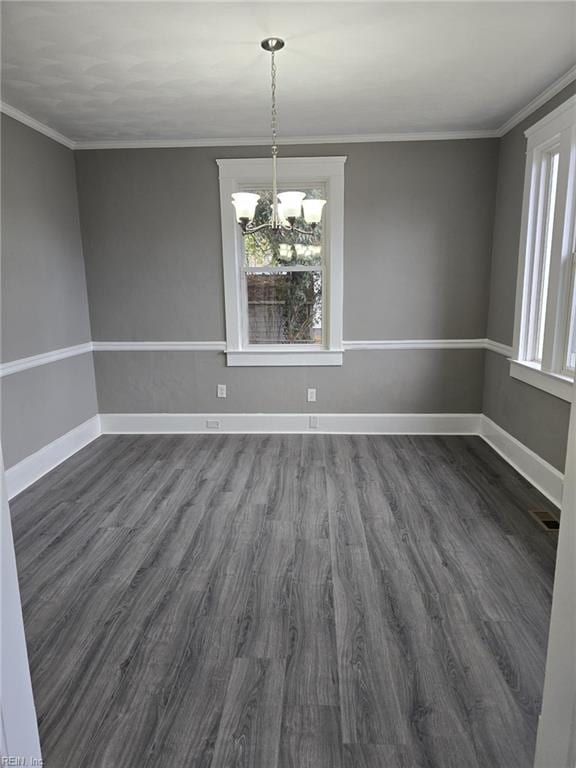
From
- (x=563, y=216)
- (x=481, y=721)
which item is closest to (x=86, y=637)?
(x=481, y=721)

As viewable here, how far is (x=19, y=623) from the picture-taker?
114 cm

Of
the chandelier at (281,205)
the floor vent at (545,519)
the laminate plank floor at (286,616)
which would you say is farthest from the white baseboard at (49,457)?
the floor vent at (545,519)

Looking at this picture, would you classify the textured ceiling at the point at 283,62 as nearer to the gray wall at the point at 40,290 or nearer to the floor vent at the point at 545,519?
the gray wall at the point at 40,290

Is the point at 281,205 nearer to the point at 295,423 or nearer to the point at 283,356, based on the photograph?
the point at 283,356

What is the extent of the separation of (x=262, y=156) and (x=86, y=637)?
12.4ft

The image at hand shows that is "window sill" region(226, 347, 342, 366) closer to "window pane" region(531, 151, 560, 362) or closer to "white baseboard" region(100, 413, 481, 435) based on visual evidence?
"white baseboard" region(100, 413, 481, 435)

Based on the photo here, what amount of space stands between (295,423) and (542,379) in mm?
2166

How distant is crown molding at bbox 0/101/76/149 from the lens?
10.7 ft

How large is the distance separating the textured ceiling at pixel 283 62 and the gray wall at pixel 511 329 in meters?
0.33

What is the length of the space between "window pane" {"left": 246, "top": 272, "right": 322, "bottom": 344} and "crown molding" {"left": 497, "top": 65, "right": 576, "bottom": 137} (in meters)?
1.87

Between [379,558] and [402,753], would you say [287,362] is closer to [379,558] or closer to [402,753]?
[379,558]

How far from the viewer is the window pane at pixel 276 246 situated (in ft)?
14.2

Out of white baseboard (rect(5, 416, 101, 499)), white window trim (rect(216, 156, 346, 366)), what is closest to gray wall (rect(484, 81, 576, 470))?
white window trim (rect(216, 156, 346, 366))

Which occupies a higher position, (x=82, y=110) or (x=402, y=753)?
(x=82, y=110)
